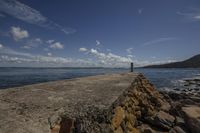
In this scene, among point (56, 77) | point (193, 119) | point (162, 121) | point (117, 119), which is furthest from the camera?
point (56, 77)

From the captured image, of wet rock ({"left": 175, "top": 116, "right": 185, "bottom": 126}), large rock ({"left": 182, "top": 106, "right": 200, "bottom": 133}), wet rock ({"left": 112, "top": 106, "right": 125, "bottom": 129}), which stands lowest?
wet rock ({"left": 175, "top": 116, "right": 185, "bottom": 126})

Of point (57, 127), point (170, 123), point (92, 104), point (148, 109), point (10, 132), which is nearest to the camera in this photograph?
point (10, 132)

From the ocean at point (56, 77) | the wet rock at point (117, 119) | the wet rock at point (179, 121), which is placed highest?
the wet rock at point (117, 119)

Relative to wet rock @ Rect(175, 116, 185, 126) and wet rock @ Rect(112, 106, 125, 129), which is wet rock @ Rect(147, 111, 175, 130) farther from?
wet rock @ Rect(112, 106, 125, 129)

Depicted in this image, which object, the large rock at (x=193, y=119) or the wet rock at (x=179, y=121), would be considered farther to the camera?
the wet rock at (x=179, y=121)

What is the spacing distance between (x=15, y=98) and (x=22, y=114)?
0.84m

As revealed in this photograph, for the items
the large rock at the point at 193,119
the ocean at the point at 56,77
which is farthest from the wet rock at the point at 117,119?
the ocean at the point at 56,77

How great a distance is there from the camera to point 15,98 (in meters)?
2.82

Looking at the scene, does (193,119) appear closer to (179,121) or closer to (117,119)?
(179,121)

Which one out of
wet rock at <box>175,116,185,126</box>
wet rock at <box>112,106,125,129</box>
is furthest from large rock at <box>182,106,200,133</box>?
wet rock at <box>112,106,125,129</box>

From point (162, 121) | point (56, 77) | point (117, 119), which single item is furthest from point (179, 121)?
point (56, 77)

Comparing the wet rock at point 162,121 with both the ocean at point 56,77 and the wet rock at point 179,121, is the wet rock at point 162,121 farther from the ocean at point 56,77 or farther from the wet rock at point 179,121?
the ocean at point 56,77

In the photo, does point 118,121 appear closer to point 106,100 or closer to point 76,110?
point 106,100

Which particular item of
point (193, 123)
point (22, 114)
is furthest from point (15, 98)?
point (193, 123)
